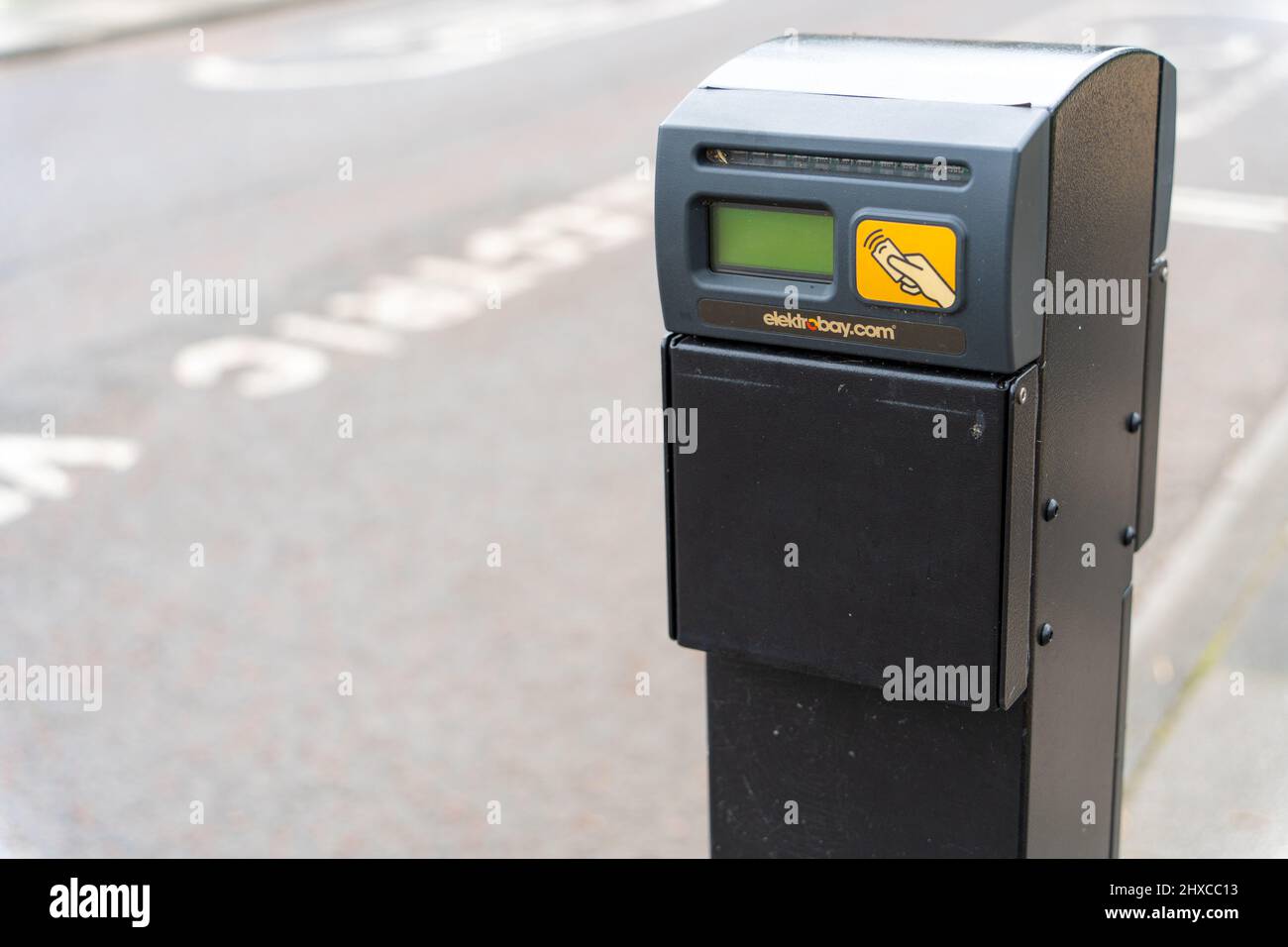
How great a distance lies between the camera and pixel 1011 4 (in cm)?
1484

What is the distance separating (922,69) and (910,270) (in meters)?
0.27

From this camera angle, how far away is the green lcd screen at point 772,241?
188 centimetres

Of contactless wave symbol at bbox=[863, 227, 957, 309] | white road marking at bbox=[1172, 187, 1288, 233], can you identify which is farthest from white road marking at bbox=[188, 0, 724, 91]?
contactless wave symbol at bbox=[863, 227, 957, 309]

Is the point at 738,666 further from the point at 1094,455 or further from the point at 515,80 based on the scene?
the point at 515,80

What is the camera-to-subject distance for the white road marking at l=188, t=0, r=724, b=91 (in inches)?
486

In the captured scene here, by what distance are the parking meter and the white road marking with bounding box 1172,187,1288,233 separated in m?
6.64

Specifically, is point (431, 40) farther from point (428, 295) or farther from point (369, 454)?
point (369, 454)

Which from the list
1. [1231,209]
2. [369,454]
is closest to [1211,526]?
[369,454]

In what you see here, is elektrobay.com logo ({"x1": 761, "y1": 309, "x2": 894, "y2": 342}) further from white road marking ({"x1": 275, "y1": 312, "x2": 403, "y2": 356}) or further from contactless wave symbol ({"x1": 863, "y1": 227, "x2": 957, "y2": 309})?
white road marking ({"x1": 275, "y1": 312, "x2": 403, "y2": 356})

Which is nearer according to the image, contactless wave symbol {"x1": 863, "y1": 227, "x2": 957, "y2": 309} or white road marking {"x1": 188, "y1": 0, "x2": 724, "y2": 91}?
contactless wave symbol {"x1": 863, "y1": 227, "x2": 957, "y2": 309}

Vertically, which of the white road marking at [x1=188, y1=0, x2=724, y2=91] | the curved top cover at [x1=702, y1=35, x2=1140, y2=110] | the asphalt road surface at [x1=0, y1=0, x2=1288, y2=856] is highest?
the curved top cover at [x1=702, y1=35, x2=1140, y2=110]

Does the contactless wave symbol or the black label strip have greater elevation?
the contactless wave symbol

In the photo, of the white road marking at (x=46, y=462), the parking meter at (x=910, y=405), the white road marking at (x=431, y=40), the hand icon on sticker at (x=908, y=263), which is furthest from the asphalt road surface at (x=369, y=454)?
the hand icon on sticker at (x=908, y=263)

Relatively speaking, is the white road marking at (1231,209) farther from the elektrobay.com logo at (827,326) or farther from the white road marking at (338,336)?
the elektrobay.com logo at (827,326)
